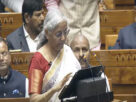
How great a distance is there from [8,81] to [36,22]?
737mm

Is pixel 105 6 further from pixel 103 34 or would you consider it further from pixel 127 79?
pixel 127 79

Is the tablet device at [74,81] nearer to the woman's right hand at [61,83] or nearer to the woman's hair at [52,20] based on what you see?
the woman's right hand at [61,83]

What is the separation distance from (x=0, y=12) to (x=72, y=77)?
82.7 inches

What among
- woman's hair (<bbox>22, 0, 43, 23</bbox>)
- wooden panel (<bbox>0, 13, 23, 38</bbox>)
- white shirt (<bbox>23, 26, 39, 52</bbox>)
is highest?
woman's hair (<bbox>22, 0, 43, 23</bbox>)

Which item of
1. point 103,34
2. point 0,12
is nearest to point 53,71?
point 103,34

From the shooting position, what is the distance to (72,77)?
2393mm

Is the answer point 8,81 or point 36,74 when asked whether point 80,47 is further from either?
point 36,74

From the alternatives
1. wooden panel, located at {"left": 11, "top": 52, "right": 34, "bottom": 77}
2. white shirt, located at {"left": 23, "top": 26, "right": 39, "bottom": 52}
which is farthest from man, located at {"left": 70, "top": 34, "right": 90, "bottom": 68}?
white shirt, located at {"left": 23, "top": 26, "right": 39, "bottom": 52}

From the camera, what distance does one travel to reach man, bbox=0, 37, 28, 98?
301 cm

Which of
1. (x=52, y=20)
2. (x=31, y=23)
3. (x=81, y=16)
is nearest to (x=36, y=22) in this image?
(x=31, y=23)

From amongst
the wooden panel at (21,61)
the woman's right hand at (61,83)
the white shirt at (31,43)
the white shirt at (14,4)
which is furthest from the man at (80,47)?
the white shirt at (14,4)

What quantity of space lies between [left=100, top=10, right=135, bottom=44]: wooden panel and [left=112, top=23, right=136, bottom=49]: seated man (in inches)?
19.6

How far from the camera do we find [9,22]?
4117mm

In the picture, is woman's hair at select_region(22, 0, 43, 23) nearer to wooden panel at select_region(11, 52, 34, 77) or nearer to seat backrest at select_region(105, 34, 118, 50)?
wooden panel at select_region(11, 52, 34, 77)
